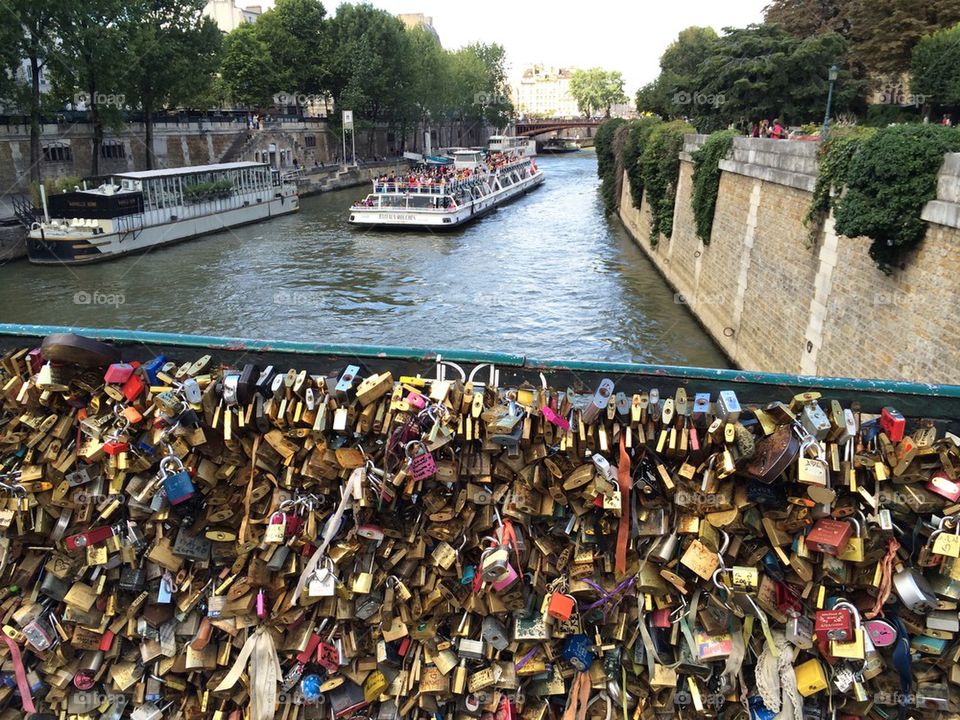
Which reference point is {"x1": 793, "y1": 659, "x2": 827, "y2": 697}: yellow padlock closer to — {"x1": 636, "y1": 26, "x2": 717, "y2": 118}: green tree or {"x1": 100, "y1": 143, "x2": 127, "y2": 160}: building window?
{"x1": 636, "y1": 26, "x2": 717, "y2": 118}: green tree

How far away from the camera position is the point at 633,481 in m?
3.92

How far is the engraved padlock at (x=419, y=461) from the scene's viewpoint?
3.89 meters

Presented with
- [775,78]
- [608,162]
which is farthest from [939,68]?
[608,162]

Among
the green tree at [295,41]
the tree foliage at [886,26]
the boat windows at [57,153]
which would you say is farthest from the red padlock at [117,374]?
the green tree at [295,41]

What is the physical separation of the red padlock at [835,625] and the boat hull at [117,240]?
2693 cm

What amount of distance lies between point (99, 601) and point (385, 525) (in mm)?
1809

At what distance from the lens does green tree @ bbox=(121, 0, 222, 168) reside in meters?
34.6

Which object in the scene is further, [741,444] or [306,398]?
[306,398]

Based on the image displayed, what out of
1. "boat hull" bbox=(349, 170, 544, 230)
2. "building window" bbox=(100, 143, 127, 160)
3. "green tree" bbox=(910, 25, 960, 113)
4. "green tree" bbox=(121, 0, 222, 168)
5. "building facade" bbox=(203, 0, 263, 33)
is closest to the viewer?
"green tree" bbox=(910, 25, 960, 113)

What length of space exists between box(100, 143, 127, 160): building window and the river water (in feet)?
36.0

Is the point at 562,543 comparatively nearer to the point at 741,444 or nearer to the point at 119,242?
the point at 741,444

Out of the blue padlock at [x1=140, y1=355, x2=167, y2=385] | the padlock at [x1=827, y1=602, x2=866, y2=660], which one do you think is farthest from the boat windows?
the padlock at [x1=827, y1=602, x2=866, y2=660]

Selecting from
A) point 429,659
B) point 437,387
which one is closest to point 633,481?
point 437,387

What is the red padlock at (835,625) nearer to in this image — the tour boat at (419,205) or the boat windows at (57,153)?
the tour boat at (419,205)
